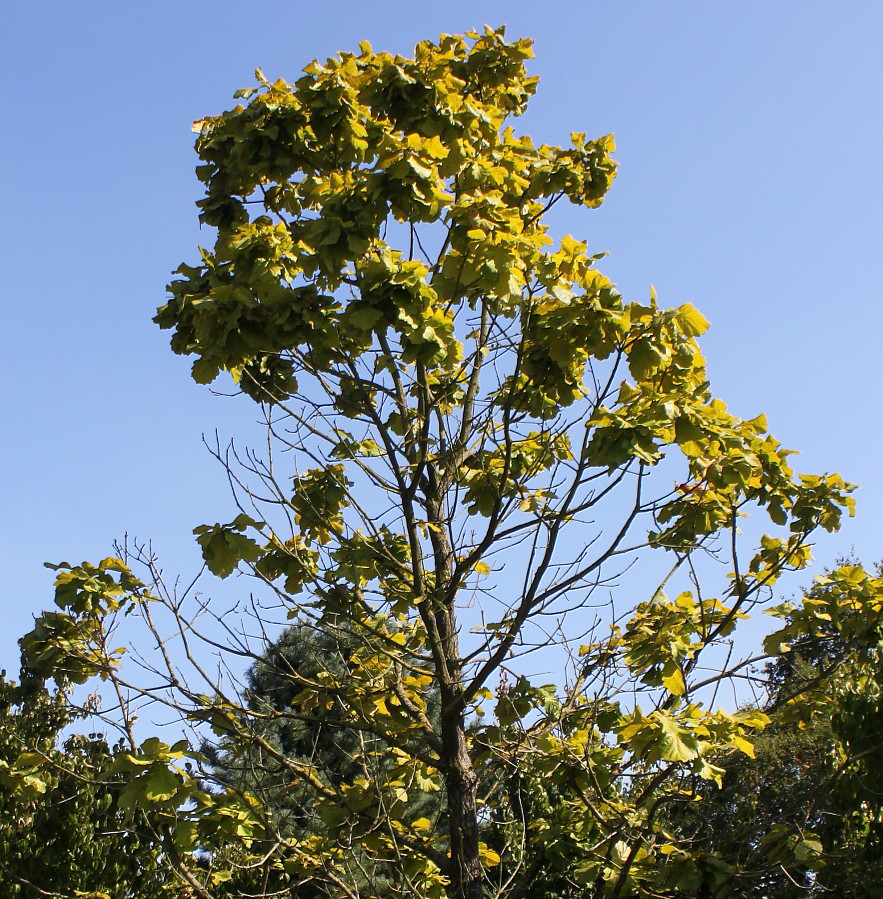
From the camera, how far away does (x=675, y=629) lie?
14.7 ft

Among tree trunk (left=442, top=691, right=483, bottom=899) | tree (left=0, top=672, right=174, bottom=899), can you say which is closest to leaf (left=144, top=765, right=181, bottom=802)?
tree trunk (left=442, top=691, right=483, bottom=899)

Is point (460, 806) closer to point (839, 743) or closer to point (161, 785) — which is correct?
point (161, 785)

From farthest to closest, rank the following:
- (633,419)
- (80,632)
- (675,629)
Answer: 1. (80,632)
2. (675,629)
3. (633,419)

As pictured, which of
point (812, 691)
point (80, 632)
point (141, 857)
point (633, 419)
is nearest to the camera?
point (633, 419)

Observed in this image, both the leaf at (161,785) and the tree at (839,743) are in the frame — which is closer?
the leaf at (161,785)

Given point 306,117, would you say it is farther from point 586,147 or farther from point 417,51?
point 586,147

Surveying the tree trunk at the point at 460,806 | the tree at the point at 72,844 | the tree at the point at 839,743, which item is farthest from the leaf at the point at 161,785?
the tree at the point at 839,743

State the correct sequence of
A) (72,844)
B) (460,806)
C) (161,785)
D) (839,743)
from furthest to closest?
(72,844), (839,743), (460,806), (161,785)

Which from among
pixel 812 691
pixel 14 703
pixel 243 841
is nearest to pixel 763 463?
pixel 812 691

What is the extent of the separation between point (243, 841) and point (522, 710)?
64.3 inches

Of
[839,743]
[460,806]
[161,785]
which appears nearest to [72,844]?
[161,785]

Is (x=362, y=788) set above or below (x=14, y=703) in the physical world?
below

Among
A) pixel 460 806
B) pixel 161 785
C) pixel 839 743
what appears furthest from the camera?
pixel 839 743

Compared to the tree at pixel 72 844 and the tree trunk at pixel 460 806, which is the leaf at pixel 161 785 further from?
the tree at pixel 72 844
